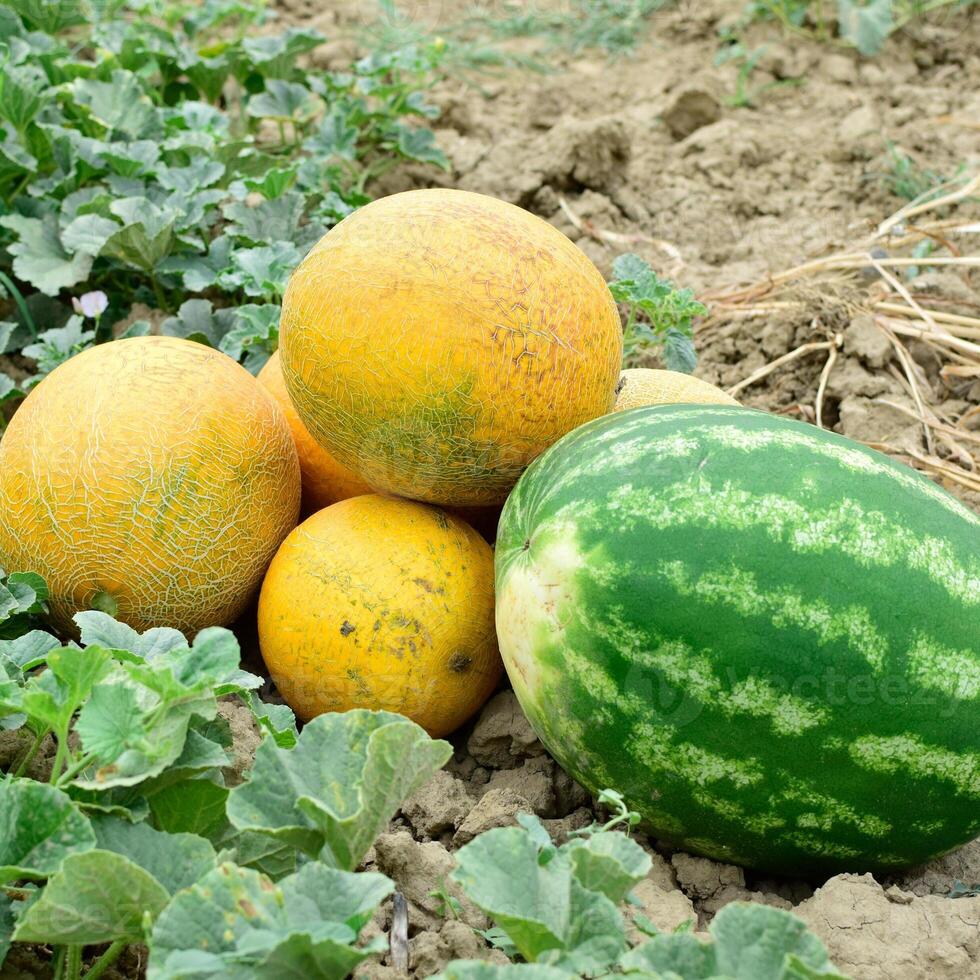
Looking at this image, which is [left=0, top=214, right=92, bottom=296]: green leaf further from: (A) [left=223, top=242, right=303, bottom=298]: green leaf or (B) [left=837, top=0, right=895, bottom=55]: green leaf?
(B) [left=837, top=0, right=895, bottom=55]: green leaf

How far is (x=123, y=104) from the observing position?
12.7ft

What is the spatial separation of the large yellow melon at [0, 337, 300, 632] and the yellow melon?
0.75 meters

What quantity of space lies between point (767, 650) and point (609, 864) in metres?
0.50

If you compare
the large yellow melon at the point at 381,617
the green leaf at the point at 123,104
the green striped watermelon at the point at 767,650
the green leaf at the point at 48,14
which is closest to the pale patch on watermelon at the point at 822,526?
the green striped watermelon at the point at 767,650

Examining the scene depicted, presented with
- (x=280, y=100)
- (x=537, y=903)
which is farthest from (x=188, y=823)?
(x=280, y=100)

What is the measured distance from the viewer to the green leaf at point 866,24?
5035 mm

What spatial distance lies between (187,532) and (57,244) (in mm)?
1513

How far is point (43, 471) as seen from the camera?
88.5 inches

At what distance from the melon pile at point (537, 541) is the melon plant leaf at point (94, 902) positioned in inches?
29.7

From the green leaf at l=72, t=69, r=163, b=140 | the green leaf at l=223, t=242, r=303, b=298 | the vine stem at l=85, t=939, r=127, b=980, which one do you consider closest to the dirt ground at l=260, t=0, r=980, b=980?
the vine stem at l=85, t=939, r=127, b=980

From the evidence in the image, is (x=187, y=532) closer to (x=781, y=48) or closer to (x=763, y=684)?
(x=763, y=684)

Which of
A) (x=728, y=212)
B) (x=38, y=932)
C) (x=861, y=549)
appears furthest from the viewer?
(x=728, y=212)

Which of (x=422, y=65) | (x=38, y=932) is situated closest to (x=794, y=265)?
(x=422, y=65)

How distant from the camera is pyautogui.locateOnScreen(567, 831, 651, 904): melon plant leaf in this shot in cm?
145
